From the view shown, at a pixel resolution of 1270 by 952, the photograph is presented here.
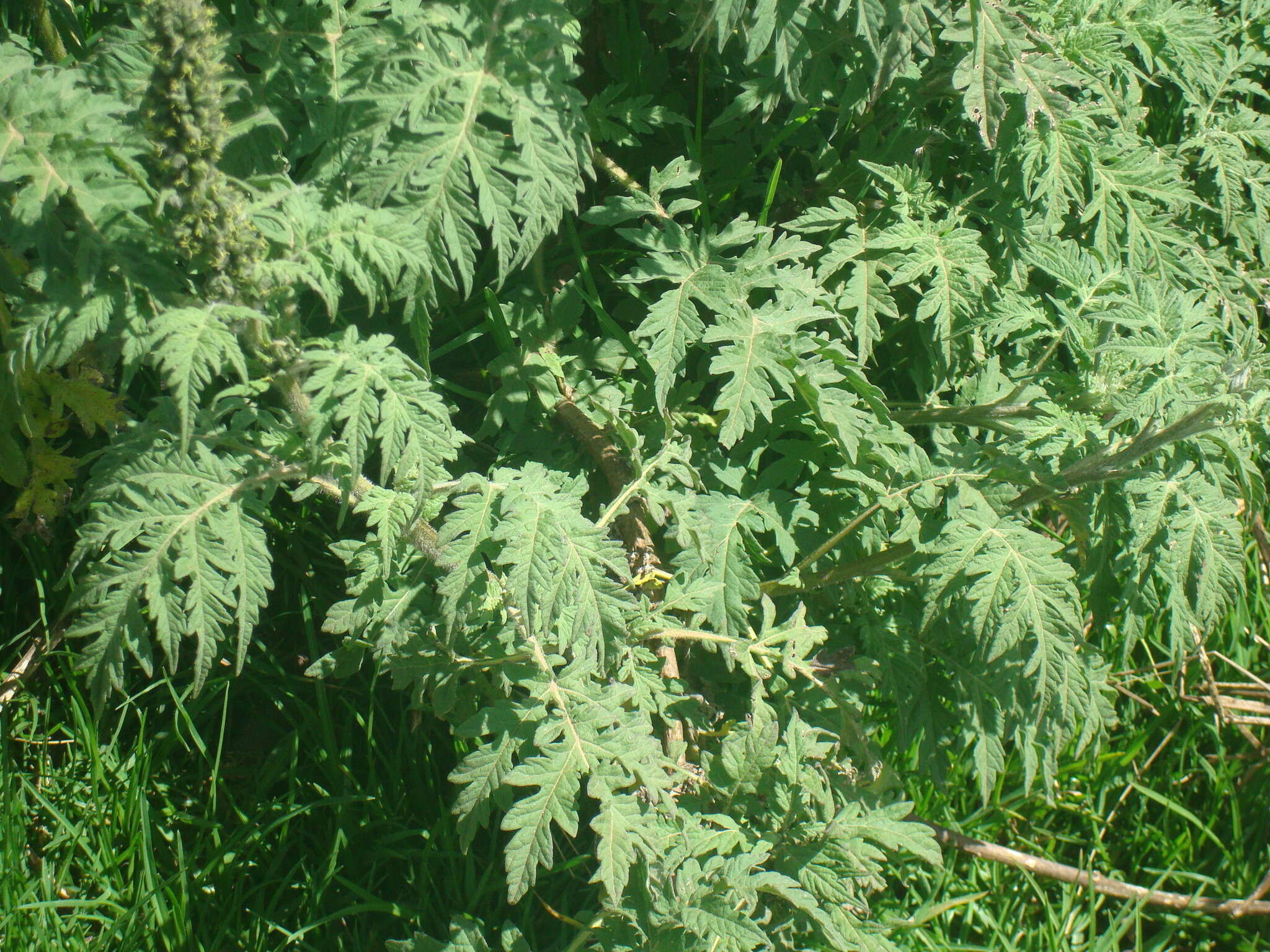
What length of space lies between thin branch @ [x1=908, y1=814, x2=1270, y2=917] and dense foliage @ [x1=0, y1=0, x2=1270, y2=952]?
0.94 ft


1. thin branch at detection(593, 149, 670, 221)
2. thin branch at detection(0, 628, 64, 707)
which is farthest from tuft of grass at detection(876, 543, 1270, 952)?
thin branch at detection(0, 628, 64, 707)

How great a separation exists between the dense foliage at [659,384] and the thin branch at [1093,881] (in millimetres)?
Answer: 287

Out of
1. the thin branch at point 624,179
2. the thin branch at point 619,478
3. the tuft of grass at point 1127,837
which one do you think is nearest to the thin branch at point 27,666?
the thin branch at point 619,478

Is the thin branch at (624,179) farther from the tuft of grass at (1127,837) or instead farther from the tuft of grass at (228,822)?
the tuft of grass at (1127,837)

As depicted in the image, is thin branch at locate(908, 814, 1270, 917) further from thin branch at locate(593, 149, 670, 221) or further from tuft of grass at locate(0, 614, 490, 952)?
thin branch at locate(593, 149, 670, 221)

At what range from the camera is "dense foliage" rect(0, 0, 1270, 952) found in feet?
5.19

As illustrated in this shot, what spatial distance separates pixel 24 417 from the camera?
1.84 meters

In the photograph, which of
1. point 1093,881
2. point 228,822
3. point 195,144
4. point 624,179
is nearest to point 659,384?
point 624,179

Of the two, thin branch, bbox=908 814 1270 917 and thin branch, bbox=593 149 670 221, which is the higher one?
thin branch, bbox=593 149 670 221

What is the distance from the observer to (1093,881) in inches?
110

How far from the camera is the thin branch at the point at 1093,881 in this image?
278cm

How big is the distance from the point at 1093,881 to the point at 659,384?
1970 millimetres

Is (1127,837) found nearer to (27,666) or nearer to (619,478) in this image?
(619,478)

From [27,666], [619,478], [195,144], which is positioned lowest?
[27,666]
